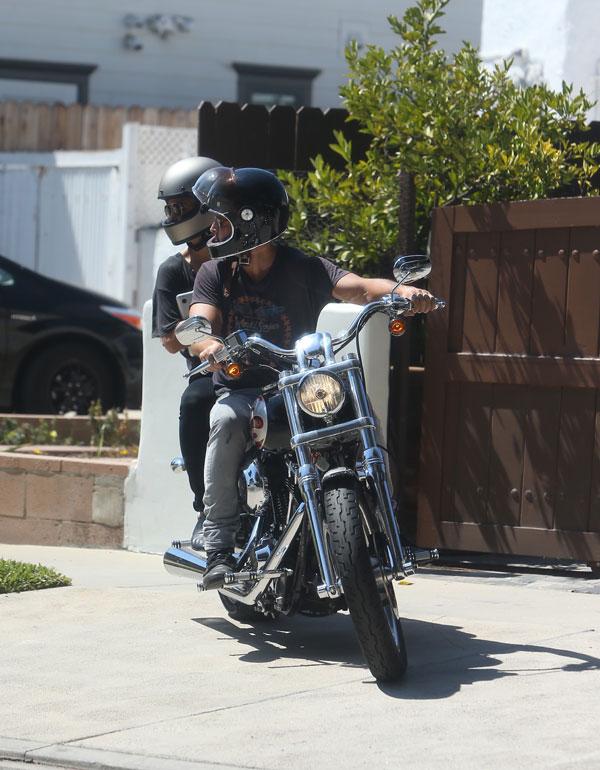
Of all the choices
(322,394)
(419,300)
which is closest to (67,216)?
(419,300)

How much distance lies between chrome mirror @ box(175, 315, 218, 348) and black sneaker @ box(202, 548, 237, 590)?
89 centimetres

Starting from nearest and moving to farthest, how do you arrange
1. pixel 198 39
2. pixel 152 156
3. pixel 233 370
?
pixel 233 370, pixel 152 156, pixel 198 39

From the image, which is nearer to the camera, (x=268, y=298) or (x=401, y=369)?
(x=268, y=298)

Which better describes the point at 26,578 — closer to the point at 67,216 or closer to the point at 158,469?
the point at 158,469

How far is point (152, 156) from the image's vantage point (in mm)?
17422

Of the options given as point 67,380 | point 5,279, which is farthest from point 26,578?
point 5,279

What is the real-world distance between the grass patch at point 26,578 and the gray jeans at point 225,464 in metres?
1.57

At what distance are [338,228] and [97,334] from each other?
4772 millimetres

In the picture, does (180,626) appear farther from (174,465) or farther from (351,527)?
(351,527)

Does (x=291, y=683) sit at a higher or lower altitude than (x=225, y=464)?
lower

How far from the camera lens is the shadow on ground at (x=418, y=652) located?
16.8ft

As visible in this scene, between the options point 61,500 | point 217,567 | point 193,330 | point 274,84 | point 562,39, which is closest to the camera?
point 193,330

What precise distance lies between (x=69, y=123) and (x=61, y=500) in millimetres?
12894

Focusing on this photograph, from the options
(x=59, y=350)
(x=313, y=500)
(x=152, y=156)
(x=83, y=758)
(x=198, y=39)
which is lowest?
(x=83, y=758)
